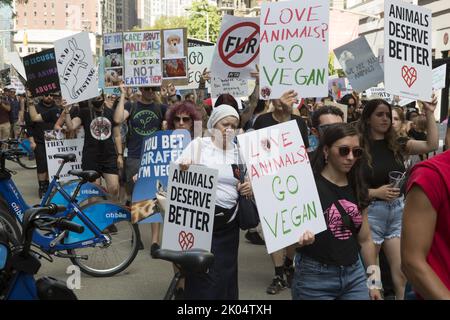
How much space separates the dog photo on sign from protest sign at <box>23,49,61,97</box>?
2.11 metres

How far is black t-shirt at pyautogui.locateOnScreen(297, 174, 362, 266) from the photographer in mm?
3939

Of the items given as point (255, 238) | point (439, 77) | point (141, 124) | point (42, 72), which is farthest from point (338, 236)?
point (439, 77)

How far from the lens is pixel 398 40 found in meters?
6.35

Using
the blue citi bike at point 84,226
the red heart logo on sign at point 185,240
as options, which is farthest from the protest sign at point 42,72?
the red heart logo on sign at point 185,240

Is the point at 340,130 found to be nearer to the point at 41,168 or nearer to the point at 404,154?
the point at 404,154

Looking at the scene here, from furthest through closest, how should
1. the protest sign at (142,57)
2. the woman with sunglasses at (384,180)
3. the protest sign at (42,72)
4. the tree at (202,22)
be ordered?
1. the tree at (202,22)
2. the protest sign at (142,57)
3. the protest sign at (42,72)
4. the woman with sunglasses at (384,180)

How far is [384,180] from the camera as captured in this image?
18.1ft

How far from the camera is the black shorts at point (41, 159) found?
1190 cm

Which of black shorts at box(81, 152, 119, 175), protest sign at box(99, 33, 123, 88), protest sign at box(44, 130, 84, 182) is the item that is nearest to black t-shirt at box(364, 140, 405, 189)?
black shorts at box(81, 152, 119, 175)

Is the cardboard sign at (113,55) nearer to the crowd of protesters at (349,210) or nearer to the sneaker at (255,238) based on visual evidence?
the sneaker at (255,238)

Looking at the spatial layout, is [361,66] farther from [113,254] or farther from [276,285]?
[113,254]

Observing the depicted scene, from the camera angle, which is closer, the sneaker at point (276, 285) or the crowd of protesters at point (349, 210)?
the crowd of protesters at point (349, 210)
